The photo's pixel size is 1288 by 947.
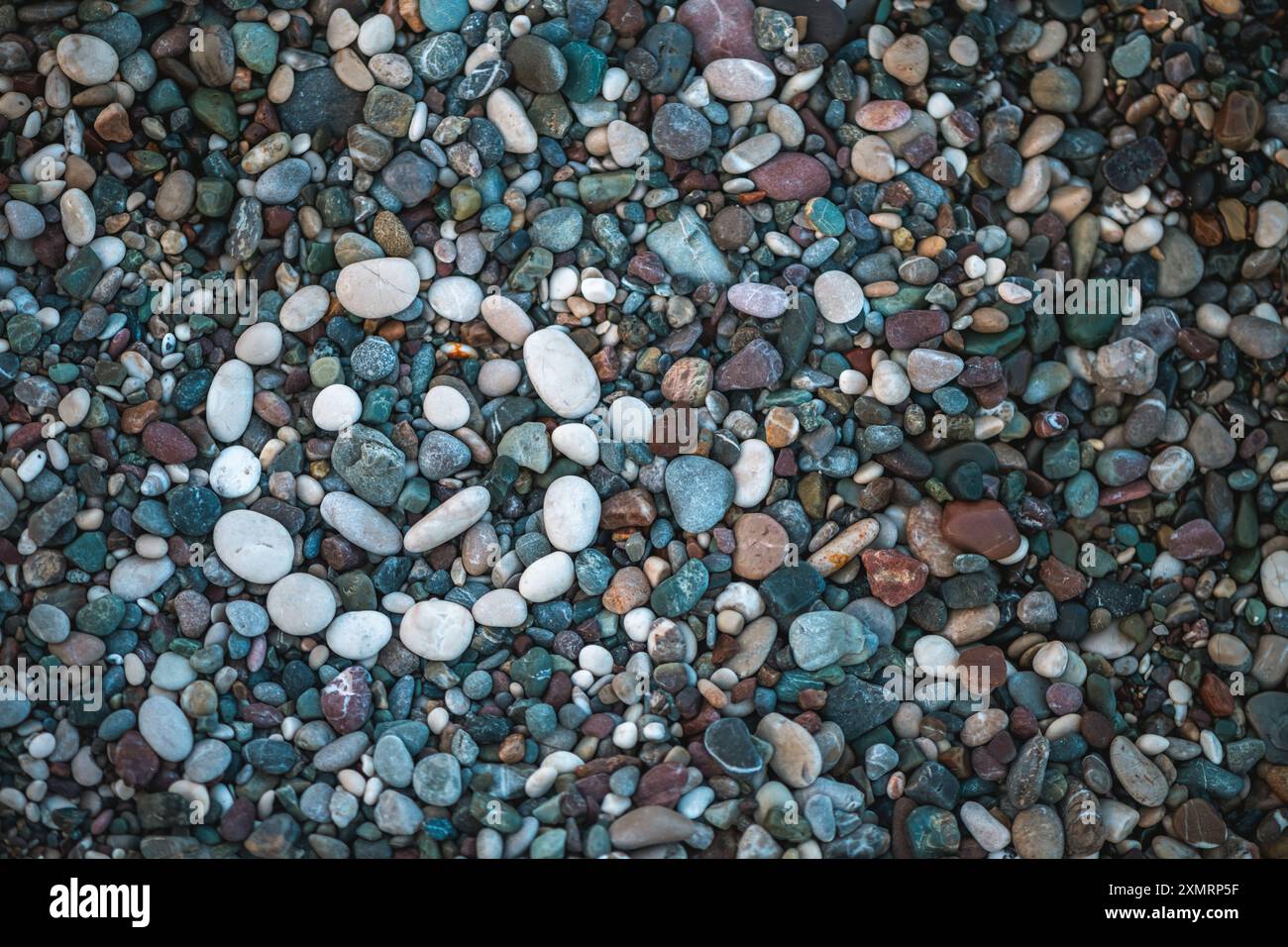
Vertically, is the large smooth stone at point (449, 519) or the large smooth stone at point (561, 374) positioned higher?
the large smooth stone at point (561, 374)

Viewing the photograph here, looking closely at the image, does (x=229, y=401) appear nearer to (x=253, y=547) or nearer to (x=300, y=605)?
(x=253, y=547)

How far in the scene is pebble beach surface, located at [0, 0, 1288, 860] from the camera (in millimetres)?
2035

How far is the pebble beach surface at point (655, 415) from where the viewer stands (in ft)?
6.68

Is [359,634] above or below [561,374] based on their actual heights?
below

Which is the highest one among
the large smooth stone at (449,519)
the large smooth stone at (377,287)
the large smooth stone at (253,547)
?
the large smooth stone at (377,287)

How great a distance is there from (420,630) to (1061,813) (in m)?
1.27

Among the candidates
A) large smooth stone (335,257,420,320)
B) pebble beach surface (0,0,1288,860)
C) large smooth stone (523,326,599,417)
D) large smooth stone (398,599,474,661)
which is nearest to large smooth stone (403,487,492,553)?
pebble beach surface (0,0,1288,860)

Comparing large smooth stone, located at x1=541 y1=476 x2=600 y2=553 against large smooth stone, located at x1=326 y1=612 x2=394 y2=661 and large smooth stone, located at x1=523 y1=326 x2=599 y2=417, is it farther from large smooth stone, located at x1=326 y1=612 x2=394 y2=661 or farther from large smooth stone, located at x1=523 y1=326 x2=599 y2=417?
large smooth stone, located at x1=326 y1=612 x2=394 y2=661

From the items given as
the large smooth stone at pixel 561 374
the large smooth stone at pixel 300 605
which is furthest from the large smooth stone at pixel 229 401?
the large smooth stone at pixel 561 374

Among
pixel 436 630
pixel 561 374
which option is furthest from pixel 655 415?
Result: pixel 436 630

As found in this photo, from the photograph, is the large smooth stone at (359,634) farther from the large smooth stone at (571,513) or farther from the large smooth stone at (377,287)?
the large smooth stone at (377,287)

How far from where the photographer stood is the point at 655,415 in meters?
2.20

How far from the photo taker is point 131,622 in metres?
2.07

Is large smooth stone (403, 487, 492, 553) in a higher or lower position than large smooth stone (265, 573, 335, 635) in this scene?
higher
